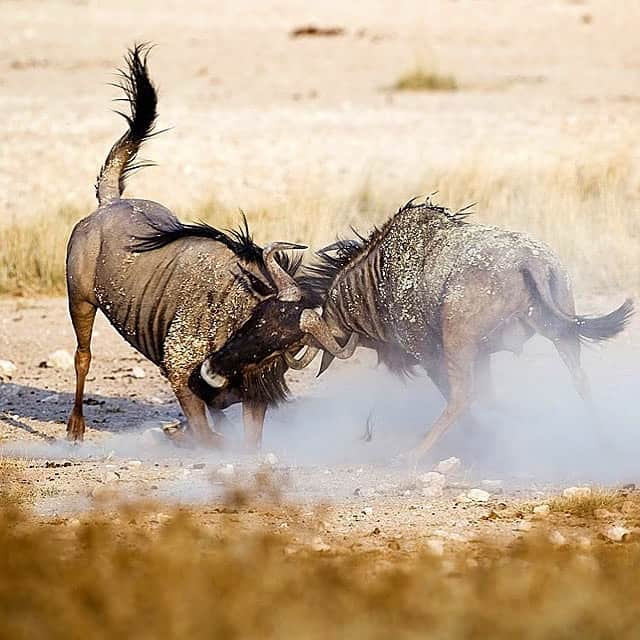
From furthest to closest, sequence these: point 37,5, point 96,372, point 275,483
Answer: point 37,5 < point 96,372 < point 275,483

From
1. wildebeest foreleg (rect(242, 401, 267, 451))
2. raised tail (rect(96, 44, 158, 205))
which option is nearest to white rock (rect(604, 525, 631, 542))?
wildebeest foreleg (rect(242, 401, 267, 451))

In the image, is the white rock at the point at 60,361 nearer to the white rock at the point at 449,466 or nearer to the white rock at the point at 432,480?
the white rock at the point at 449,466

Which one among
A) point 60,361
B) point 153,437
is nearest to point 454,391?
point 153,437

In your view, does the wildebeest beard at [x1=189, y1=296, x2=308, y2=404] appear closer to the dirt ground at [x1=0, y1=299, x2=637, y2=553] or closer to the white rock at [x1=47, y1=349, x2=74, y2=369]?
the dirt ground at [x1=0, y1=299, x2=637, y2=553]

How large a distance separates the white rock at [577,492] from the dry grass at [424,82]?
1714 centimetres

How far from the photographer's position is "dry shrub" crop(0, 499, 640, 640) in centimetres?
421

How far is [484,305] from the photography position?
25.0ft

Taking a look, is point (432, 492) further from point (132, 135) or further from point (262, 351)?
point (132, 135)

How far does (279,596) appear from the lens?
14.6 ft

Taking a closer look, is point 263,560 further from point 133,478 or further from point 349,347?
point 349,347

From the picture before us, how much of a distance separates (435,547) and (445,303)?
2145 mm

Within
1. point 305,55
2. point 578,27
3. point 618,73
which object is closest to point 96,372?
point 618,73

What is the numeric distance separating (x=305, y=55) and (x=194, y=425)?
2137cm

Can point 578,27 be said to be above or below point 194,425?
above
